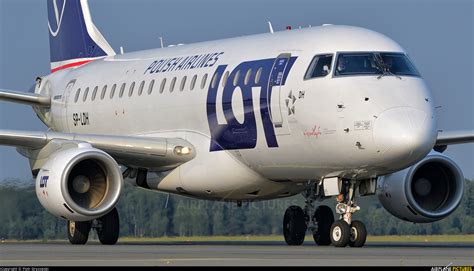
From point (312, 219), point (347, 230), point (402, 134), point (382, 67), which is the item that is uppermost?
point (382, 67)

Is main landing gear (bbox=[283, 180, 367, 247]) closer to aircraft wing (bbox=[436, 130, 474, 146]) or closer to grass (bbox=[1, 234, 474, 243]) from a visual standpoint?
aircraft wing (bbox=[436, 130, 474, 146])

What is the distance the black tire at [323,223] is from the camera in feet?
101

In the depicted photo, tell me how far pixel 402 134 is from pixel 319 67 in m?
2.83

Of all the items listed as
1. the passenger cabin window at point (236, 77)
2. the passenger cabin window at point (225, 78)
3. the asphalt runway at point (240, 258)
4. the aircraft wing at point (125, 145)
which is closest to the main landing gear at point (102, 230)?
the aircraft wing at point (125, 145)

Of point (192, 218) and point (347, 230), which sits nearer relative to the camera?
point (347, 230)

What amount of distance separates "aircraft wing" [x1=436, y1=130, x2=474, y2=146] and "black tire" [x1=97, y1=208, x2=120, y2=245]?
8009mm

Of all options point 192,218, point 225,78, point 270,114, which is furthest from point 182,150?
point 192,218

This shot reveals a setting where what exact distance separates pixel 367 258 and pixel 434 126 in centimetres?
521

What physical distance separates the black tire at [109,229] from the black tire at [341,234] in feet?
23.8

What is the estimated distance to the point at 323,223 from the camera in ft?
102

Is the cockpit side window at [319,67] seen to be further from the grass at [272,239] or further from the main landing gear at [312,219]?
the grass at [272,239]

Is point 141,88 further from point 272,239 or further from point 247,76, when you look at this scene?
point 272,239

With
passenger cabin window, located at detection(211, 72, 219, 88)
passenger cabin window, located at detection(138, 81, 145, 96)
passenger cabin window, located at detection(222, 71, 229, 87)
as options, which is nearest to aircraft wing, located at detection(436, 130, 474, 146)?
passenger cabin window, located at detection(222, 71, 229, 87)

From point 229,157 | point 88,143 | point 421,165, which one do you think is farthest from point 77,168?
point 421,165
